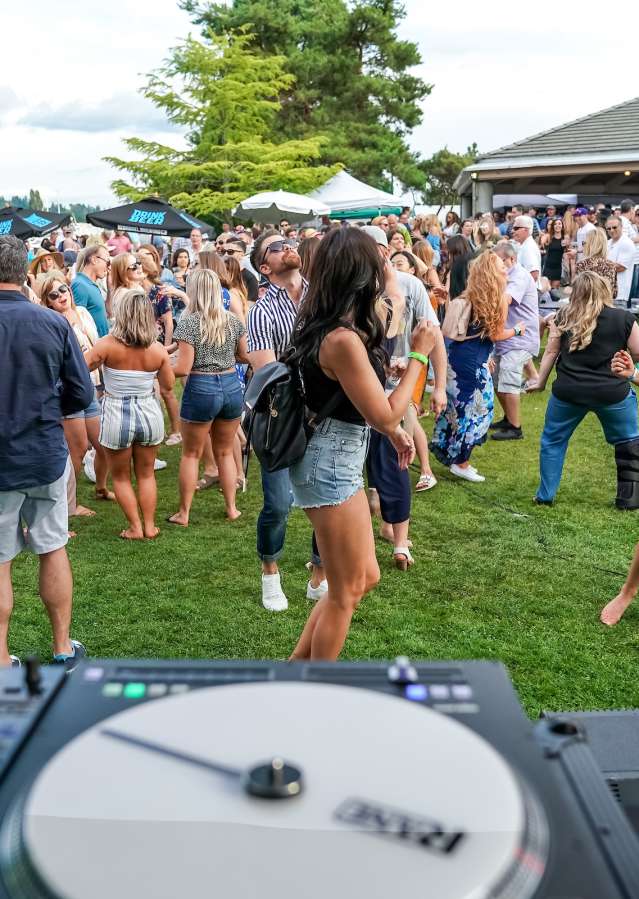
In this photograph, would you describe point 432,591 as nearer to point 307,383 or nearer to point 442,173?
point 307,383

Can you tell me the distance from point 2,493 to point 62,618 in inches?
28.8

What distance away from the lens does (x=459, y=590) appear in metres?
5.07

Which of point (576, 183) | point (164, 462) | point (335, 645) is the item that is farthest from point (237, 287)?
point (576, 183)

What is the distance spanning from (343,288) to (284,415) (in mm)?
503

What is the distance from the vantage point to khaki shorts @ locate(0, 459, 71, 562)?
12.5ft

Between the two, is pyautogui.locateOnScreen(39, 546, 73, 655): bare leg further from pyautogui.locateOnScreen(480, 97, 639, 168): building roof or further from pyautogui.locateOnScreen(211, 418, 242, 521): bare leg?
pyautogui.locateOnScreen(480, 97, 639, 168): building roof

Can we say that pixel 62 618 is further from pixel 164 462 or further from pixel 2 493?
pixel 164 462

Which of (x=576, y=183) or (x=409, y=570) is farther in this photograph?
(x=576, y=183)

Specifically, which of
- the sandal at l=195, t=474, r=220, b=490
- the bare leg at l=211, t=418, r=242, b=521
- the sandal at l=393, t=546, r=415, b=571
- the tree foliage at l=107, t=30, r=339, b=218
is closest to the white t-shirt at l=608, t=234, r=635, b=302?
the sandal at l=195, t=474, r=220, b=490

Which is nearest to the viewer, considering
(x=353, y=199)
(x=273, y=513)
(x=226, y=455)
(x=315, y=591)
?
(x=273, y=513)

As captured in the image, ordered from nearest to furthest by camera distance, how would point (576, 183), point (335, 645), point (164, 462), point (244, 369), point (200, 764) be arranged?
point (200, 764), point (335, 645), point (244, 369), point (164, 462), point (576, 183)

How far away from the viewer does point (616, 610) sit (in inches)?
176

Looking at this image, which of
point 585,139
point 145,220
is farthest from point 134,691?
point 585,139

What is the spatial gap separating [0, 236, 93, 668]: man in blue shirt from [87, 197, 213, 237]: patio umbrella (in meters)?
11.3
